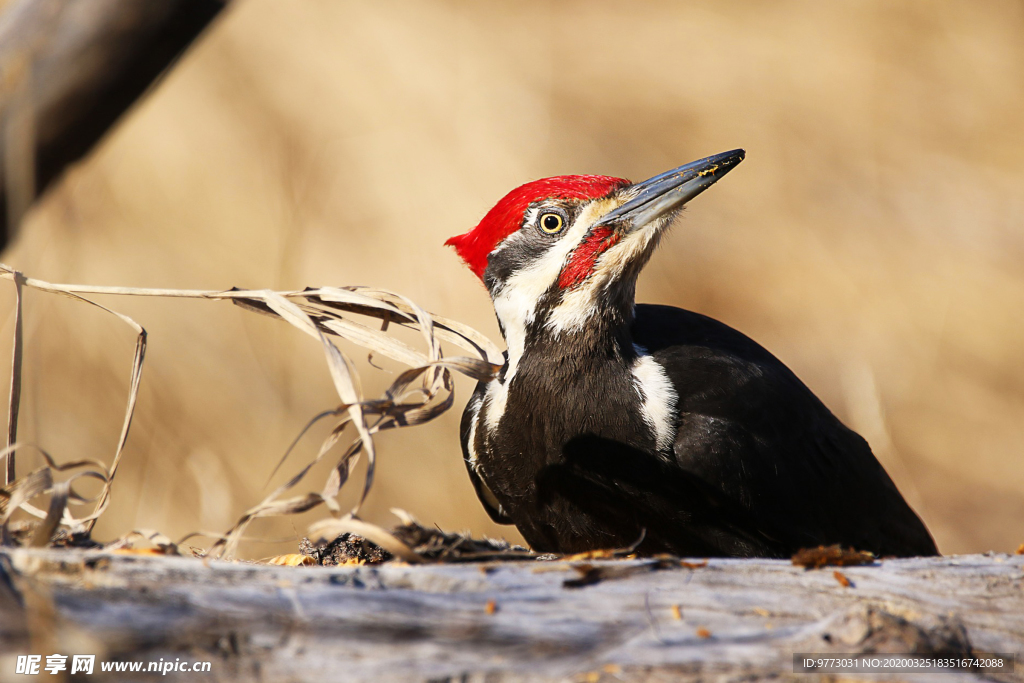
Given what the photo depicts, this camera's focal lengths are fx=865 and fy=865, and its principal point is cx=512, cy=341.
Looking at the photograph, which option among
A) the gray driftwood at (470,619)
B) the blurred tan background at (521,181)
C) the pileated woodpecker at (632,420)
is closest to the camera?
the gray driftwood at (470,619)

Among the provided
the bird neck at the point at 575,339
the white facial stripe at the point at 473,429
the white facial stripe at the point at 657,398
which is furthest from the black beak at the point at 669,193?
the white facial stripe at the point at 473,429

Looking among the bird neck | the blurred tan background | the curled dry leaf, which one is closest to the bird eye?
the bird neck

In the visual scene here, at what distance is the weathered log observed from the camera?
82.4 inches

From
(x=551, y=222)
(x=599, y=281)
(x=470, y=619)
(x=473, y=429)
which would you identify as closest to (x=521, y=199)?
(x=551, y=222)

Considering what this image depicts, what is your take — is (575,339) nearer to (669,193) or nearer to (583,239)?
(583,239)

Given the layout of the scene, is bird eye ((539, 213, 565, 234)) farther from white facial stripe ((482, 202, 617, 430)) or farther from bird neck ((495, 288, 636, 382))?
bird neck ((495, 288, 636, 382))

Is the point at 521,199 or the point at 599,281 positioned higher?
the point at 521,199

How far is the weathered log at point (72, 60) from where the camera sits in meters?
2.09

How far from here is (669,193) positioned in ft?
8.85

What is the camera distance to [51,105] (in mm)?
2148

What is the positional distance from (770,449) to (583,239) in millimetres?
867

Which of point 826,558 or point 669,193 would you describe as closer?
point 826,558

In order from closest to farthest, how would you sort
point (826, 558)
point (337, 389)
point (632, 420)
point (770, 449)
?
1. point (826, 558)
2. point (337, 389)
3. point (632, 420)
4. point (770, 449)

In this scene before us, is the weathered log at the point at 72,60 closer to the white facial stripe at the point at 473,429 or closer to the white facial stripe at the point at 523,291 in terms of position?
the white facial stripe at the point at 523,291
